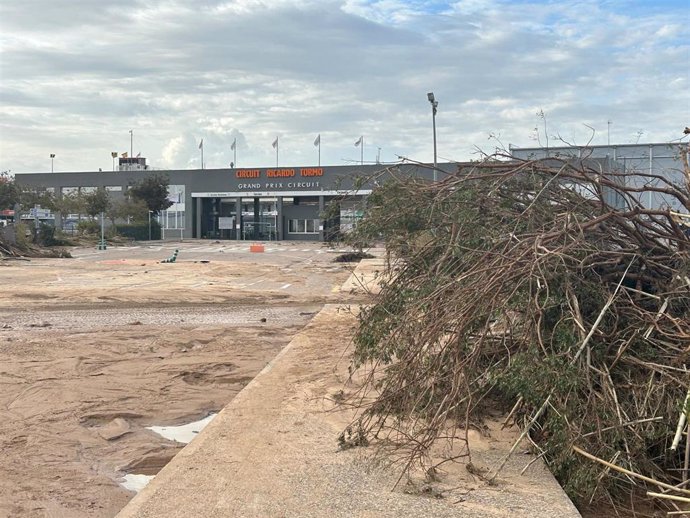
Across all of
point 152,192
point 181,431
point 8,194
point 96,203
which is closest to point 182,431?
point 181,431

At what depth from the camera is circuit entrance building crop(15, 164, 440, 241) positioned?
2906 inches

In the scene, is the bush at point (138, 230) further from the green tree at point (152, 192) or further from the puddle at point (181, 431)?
the puddle at point (181, 431)

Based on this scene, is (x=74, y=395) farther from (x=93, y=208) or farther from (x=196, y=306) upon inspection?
(x=93, y=208)

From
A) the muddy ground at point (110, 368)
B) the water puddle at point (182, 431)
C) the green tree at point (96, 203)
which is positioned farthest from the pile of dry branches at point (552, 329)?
the green tree at point (96, 203)

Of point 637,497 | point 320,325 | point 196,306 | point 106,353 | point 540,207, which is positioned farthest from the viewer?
point 196,306

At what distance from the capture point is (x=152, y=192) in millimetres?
66812

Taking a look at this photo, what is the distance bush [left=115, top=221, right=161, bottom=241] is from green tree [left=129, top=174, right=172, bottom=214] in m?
2.03

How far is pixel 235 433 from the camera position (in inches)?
240

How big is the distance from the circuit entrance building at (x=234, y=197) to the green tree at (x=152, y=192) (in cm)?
419

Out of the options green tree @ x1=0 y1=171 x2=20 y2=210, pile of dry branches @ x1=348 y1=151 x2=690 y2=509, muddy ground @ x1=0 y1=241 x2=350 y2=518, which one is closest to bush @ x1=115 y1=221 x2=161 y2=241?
green tree @ x1=0 y1=171 x2=20 y2=210

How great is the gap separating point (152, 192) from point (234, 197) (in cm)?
1164

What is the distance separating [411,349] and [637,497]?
1921 millimetres

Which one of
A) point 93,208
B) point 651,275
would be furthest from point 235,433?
point 93,208

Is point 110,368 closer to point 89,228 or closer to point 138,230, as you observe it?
point 89,228
